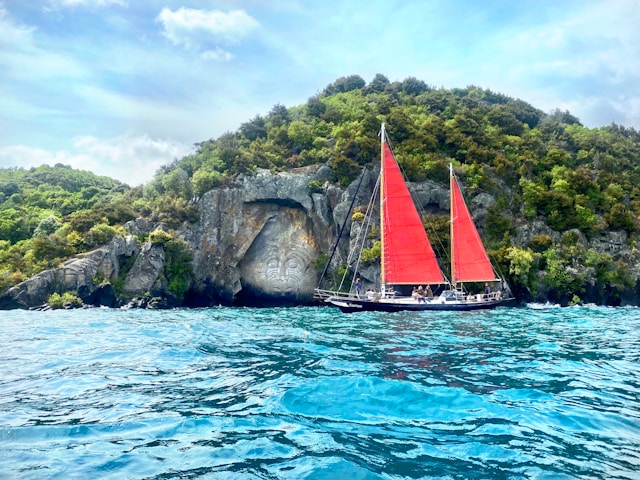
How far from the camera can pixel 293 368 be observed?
1005cm

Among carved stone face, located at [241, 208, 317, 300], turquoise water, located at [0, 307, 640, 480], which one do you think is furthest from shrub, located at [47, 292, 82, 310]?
turquoise water, located at [0, 307, 640, 480]

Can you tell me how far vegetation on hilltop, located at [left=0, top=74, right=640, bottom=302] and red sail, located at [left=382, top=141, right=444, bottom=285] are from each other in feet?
36.5

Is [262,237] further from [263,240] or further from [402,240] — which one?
[402,240]

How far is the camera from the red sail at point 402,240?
31.3 m

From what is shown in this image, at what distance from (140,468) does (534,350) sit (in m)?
11.3

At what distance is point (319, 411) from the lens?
697 centimetres

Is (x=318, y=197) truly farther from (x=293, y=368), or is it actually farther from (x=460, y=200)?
(x=293, y=368)

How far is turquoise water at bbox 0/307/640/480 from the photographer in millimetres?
4961

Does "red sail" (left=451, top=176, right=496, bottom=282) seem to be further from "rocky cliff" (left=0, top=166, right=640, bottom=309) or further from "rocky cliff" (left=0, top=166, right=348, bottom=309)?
"rocky cliff" (left=0, top=166, right=348, bottom=309)

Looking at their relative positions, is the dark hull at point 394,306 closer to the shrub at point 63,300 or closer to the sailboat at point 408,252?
the sailboat at point 408,252

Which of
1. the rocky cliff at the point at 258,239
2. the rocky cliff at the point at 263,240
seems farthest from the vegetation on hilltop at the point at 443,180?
the rocky cliff at the point at 258,239

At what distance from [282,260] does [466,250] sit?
19756 millimetres

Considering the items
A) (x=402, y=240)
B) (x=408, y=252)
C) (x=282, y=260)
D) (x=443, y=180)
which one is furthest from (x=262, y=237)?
(x=408, y=252)

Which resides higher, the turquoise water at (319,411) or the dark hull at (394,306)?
the turquoise water at (319,411)
